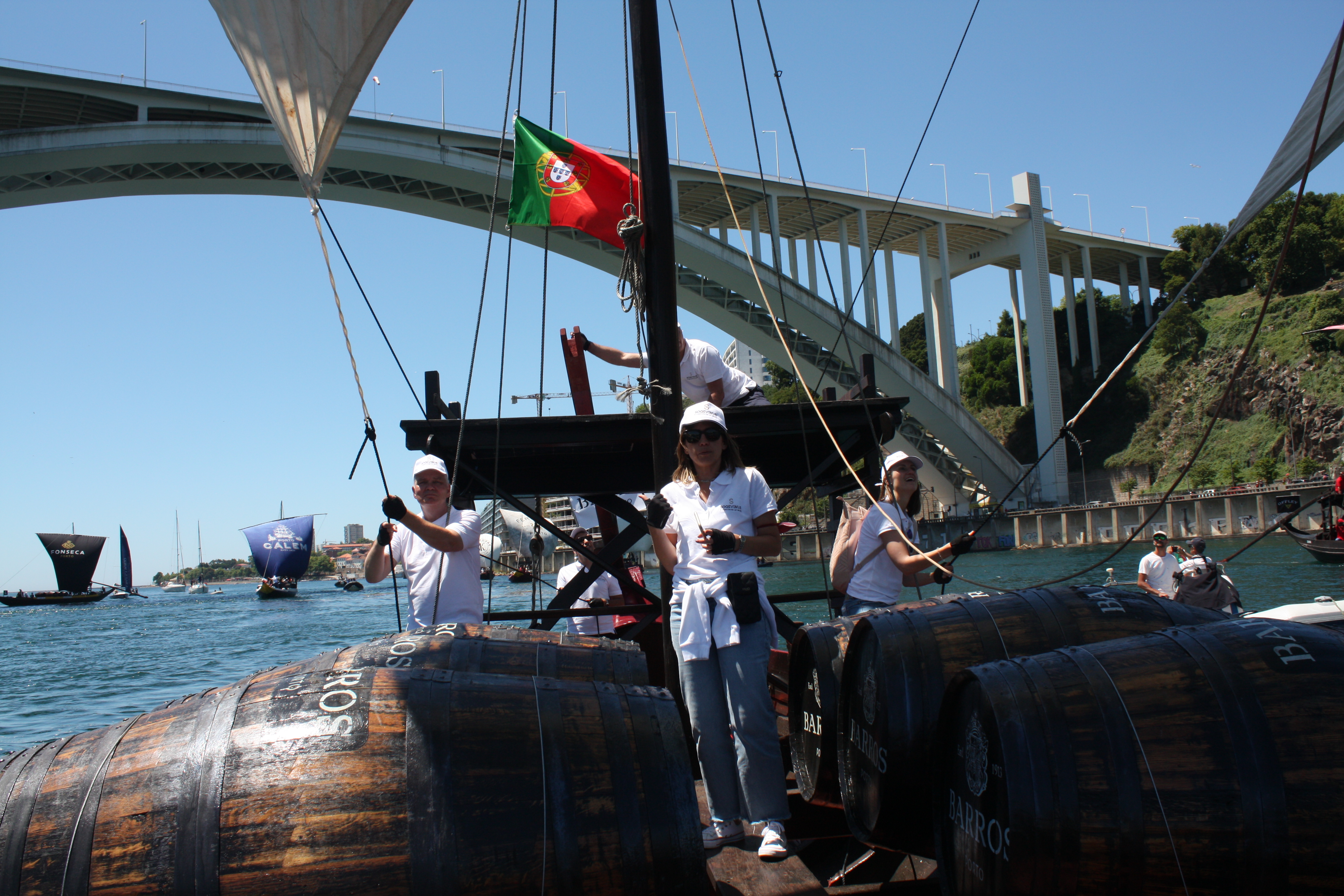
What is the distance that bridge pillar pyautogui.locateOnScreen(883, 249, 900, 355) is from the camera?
180 feet

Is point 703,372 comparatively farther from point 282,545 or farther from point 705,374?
point 282,545

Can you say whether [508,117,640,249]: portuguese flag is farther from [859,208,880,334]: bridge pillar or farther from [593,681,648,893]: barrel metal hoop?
[859,208,880,334]: bridge pillar

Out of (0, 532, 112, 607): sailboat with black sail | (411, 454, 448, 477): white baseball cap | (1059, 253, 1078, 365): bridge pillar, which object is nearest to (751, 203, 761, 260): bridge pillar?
(1059, 253, 1078, 365): bridge pillar

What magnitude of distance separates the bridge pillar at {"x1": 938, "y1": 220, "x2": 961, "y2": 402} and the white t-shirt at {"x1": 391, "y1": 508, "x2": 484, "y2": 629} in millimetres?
54987

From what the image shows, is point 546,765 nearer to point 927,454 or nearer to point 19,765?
point 19,765

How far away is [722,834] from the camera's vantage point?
9.95 feet

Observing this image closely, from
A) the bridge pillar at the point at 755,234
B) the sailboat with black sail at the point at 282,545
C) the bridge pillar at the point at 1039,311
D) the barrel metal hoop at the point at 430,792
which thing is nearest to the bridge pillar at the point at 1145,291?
the bridge pillar at the point at 1039,311

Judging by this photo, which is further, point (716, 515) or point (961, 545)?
point (961, 545)

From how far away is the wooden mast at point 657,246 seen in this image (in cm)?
428

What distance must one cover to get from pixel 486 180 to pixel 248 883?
46.0 m

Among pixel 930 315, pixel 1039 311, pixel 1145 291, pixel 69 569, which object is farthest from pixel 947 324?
pixel 69 569

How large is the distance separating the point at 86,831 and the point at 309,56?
3562 millimetres

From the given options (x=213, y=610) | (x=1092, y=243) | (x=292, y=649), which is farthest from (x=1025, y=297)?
(x=213, y=610)

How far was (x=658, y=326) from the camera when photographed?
4.38 metres
